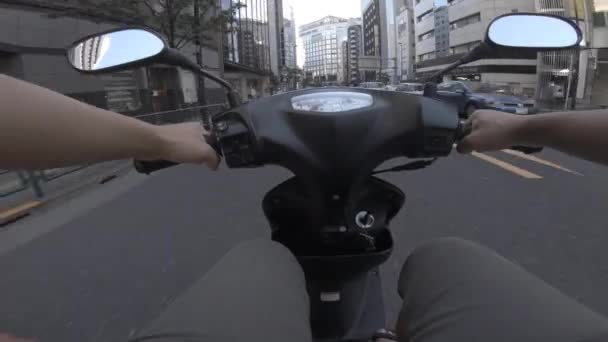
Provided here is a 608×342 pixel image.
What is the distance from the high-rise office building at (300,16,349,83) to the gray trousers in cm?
13893

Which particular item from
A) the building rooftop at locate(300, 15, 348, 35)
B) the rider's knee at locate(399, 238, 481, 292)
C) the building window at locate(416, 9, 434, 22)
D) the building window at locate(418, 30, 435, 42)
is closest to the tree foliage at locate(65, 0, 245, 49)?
the rider's knee at locate(399, 238, 481, 292)

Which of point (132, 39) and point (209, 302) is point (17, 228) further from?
point (209, 302)

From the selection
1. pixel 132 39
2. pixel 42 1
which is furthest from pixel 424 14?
pixel 132 39

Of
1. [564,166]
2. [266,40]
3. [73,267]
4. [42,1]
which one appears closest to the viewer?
[73,267]

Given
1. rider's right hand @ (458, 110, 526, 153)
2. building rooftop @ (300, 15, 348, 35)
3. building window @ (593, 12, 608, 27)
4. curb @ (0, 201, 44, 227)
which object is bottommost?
curb @ (0, 201, 44, 227)

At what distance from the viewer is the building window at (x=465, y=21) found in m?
63.5

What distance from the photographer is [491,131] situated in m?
1.35

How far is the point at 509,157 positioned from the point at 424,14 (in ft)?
292

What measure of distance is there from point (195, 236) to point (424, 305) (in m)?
3.62

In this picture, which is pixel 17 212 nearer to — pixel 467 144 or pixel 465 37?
pixel 467 144

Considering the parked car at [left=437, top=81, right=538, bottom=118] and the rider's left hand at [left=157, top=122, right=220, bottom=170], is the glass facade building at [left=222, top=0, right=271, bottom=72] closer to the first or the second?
the parked car at [left=437, top=81, right=538, bottom=118]

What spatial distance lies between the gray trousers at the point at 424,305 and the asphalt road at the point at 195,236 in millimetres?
1592

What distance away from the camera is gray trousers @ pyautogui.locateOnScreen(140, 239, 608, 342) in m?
0.81

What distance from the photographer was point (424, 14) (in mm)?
90062
